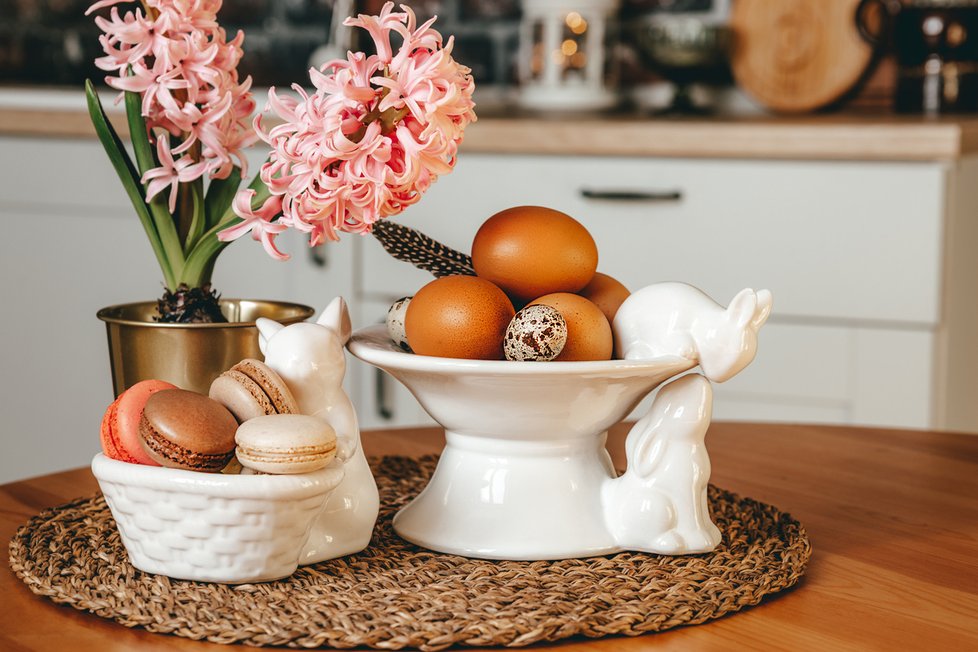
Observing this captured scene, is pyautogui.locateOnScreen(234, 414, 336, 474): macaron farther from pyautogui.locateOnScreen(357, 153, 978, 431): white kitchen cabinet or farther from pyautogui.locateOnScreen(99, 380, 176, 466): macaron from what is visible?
pyautogui.locateOnScreen(357, 153, 978, 431): white kitchen cabinet

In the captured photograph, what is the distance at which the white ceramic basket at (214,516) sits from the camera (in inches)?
25.8

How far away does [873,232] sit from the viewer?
6.09ft

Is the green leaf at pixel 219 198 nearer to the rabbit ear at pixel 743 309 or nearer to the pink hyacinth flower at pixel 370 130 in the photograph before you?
the pink hyacinth flower at pixel 370 130

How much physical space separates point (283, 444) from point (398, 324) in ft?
0.47

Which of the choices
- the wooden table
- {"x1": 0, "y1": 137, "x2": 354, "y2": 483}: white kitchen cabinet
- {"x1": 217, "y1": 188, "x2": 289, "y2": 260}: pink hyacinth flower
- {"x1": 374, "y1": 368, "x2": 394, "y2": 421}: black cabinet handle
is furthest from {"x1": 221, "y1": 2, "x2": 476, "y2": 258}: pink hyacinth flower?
{"x1": 0, "y1": 137, "x2": 354, "y2": 483}: white kitchen cabinet

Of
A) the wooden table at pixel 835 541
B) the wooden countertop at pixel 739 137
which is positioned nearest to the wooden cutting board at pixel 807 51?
the wooden countertop at pixel 739 137

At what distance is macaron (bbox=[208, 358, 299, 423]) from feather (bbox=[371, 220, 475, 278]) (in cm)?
13

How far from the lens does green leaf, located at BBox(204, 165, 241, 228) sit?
92cm

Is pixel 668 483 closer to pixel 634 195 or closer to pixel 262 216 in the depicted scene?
pixel 262 216

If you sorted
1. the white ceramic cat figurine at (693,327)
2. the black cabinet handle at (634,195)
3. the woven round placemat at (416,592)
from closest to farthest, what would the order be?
1. the woven round placemat at (416,592)
2. the white ceramic cat figurine at (693,327)
3. the black cabinet handle at (634,195)

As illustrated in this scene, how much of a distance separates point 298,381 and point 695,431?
24 centimetres

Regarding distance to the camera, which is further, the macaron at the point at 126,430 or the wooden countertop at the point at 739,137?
the wooden countertop at the point at 739,137

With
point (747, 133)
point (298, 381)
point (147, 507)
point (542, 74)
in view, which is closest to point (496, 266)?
point (298, 381)

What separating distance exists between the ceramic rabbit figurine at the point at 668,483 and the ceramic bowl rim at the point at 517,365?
37 millimetres
